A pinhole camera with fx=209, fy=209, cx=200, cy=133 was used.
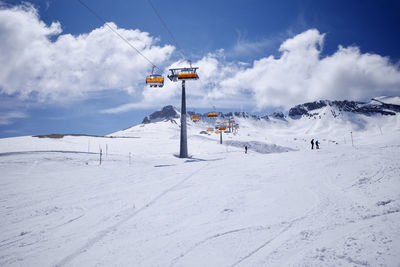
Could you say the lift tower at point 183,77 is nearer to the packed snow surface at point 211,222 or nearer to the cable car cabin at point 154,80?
the cable car cabin at point 154,80

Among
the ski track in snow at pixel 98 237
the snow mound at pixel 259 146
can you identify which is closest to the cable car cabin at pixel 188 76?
the ski track in snow at pixel 98 237

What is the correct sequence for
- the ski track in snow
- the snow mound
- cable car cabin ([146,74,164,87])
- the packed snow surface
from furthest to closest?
1. the snow mound
2. cable car cabin ([146,74,164,87])
3. the ski track in snow
4. the packed snow surface

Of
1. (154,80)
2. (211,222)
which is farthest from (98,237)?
(154,80)

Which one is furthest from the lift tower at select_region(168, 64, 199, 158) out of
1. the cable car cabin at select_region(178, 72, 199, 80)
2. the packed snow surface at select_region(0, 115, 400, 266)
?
the packed snow surface at select_region(0, 115, 400, 266)

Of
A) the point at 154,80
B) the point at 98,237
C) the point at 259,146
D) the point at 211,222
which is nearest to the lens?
the point at 98,237

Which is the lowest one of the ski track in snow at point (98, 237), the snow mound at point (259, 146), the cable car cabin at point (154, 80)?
the ski track in snow at point (98, 237)

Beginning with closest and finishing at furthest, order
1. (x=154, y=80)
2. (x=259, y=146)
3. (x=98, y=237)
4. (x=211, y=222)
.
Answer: (x=98, y=237), (x=211, y=222), (x=154, y=80), (x=259, y=146)

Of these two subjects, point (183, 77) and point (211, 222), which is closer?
point (211, 222)

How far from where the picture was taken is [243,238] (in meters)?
4.79

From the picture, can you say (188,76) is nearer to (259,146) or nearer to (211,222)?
(211,222)

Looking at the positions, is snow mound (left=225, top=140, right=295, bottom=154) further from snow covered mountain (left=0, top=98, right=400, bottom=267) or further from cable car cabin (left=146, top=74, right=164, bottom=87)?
snow covered mountain (left=0, top=98, right=400, bottom=267)

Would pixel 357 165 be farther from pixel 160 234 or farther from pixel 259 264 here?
pixel 160 234

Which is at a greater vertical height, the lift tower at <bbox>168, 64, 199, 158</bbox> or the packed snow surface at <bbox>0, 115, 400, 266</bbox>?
the lift tower at <bbox>168, 64, 199, 158</bbox>

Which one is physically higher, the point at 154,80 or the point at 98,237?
the point at 154,80
